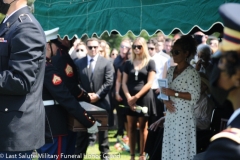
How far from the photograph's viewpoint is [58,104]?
4.94m

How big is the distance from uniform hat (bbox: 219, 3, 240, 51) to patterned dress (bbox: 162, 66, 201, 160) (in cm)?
340

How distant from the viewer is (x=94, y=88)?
25.0 feet

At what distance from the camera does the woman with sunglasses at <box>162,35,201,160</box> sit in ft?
16.7

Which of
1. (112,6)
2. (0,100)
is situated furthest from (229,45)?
(112,6)

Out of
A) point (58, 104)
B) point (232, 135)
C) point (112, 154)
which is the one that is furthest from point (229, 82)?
point (112, 154)

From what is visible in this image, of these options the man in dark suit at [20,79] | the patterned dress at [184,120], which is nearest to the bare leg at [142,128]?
the patterned dress at [184,120]

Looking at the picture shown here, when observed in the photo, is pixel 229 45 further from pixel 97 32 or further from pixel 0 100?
pixel 97 32

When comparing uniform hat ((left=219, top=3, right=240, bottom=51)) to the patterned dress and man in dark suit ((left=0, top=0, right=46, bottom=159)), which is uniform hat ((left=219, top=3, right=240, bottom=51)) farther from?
the patterned dress

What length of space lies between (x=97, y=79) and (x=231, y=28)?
5972 millimetres

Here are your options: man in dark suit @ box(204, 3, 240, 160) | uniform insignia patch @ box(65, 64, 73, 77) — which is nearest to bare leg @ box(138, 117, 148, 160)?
uniform insignia patch @ box(65, 64, 73, 77)

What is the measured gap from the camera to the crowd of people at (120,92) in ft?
5.66

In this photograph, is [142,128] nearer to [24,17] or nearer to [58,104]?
[58,104]

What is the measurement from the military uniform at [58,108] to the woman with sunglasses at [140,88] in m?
2.36

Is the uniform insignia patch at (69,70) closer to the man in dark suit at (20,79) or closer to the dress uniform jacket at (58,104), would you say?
the dress uniform jacket at (58,104)
